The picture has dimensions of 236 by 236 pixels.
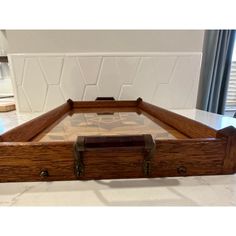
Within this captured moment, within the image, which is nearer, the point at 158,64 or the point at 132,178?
the point at 132,178

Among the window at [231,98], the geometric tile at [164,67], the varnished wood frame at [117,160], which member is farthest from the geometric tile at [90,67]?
the window at [231,98]

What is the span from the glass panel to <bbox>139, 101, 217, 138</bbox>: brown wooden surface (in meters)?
0.02

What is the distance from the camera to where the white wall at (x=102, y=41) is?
3.18ft

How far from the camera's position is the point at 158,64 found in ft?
3.46

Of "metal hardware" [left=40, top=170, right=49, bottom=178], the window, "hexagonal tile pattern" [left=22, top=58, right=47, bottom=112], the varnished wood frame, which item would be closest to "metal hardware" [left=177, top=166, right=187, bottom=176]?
the varnished wood frame

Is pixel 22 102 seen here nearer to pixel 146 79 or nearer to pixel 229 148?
pixel 146 79

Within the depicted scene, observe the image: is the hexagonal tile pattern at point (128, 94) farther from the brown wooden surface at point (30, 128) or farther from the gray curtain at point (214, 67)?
the gray curtain at point (214, 67)

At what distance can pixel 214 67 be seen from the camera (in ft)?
5.25

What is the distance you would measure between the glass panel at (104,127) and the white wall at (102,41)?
0.38 m

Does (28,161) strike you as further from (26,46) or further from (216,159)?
(26,46)
